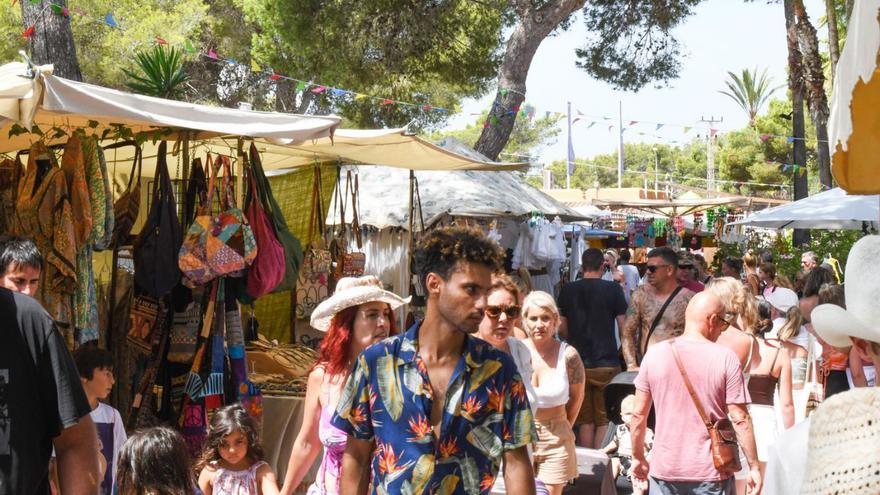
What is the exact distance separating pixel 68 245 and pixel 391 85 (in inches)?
564

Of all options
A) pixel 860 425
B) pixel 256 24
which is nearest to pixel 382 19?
pixel 256 24

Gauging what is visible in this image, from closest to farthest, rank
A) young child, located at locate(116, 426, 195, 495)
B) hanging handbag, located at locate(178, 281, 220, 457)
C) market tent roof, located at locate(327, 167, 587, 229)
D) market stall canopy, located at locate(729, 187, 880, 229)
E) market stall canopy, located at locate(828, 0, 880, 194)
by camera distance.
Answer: market stall canopy, located at locate(828, 0, 880, 194)
young child, located at locate(116, 426, 195, 495)
hanging handbag, located at locate(178, 281, 220, 457)
market stall canopy, located at locate(729, 187, 880, 229)
market tent roof, located at locate(327, 167, 587, 229)

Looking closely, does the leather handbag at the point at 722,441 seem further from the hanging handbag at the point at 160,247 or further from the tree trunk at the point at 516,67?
the tree trunk at the point at 516,67

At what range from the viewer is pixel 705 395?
557 cm

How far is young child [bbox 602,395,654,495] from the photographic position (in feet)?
20.8

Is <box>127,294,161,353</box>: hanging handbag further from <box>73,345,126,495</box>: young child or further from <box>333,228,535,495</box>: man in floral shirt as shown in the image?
<box>333,228,535,495</box>: man in floral shirt

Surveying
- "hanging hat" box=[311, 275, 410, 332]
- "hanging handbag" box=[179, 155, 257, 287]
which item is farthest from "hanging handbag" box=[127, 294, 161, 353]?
"hanging hat" box=[311, 275, 410, 332]

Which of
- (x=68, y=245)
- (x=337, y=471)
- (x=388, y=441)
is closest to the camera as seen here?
(x=388, y=441)

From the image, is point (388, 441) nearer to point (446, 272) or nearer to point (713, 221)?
point (446, 272)

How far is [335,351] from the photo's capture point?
205 inches

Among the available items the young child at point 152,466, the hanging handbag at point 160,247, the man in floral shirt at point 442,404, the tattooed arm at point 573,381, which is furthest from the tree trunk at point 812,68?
the man in floral shirt at point 442,404

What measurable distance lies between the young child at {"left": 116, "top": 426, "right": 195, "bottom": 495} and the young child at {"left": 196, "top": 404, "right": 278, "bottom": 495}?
27.9 inches

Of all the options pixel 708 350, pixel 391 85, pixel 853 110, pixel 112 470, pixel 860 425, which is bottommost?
pixel 112 470

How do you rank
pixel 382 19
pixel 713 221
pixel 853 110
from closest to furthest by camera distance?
pixel 853 110 → pixel 382 19 → pixel 713 221
